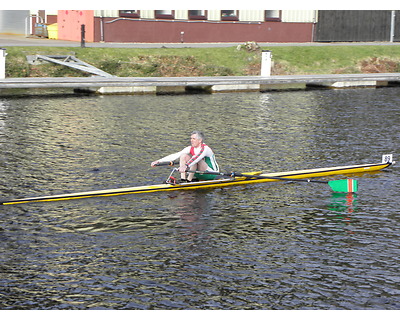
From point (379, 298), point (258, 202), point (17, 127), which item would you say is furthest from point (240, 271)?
point (17, 127)

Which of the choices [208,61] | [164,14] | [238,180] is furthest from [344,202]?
[164,14]

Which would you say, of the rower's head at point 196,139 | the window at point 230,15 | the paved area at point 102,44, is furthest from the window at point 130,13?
the rower's head at point 196,139

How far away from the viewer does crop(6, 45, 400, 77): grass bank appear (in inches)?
1531

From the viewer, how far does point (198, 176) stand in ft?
62.3

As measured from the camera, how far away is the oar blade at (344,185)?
59.9 feet

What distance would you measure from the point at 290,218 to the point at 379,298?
4675 mm

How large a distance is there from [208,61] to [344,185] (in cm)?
2544

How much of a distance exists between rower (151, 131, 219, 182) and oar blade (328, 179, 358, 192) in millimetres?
3034

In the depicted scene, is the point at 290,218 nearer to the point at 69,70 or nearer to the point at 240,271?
the point at 240,271

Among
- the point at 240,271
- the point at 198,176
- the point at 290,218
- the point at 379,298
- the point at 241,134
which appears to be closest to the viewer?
the point at 379,298

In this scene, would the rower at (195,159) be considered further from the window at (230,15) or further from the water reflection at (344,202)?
the window at (230,15)

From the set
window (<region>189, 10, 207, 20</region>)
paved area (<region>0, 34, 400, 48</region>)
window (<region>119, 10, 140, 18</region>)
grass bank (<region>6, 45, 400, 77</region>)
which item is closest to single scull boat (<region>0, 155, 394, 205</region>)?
grass bank (<region>6, 45, 400, 77</region>)

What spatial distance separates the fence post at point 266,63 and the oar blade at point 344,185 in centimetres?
2324
